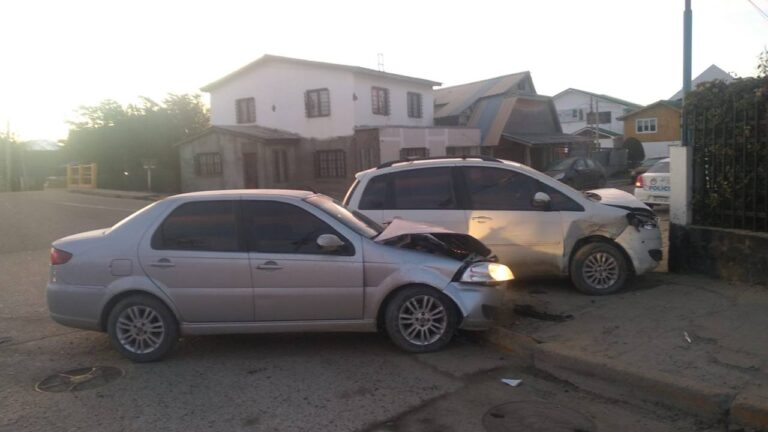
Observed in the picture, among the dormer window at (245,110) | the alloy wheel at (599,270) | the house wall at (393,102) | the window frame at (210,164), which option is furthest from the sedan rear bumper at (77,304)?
the dormer window at (245,110)

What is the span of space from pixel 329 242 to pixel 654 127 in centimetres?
5153

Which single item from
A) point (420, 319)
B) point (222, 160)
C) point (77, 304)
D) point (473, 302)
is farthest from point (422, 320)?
point (222, 160)

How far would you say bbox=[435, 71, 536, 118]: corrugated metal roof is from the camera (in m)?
39.6

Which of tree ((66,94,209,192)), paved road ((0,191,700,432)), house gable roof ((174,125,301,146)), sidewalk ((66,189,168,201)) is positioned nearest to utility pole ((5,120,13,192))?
tree ((66,94,209,192))

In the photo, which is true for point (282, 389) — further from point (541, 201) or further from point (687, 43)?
point (687, 43)

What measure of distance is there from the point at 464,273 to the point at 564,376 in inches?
48.3

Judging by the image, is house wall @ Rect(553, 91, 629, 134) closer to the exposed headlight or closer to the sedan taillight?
the exposed headlight

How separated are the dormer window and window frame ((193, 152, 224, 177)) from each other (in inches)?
130

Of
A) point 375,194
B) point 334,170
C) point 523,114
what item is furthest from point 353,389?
point 523,114

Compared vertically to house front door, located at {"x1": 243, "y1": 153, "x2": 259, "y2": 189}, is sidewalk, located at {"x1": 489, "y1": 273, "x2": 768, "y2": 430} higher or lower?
lower

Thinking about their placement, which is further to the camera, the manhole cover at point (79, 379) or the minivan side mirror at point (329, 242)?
the minivan side mirror at point (329, 242)

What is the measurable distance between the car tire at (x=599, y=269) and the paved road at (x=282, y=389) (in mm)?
1960

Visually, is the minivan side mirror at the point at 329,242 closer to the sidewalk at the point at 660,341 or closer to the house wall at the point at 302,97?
the sidewalk at the point at 660,341

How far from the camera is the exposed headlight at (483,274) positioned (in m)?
5.71
